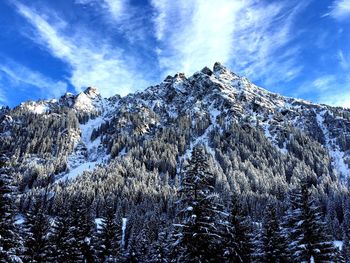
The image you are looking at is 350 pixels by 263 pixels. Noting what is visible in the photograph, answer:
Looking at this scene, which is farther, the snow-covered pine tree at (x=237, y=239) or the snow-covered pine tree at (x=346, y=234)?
the snow-covered pine tree at (x=346, y=234)

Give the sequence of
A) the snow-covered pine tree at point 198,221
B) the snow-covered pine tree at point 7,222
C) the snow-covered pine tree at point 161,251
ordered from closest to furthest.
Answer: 1. the snow-covered pine tree at point 198,221
2. the snow-covered pine tree at point 7,222
3. the snow-covered pine tree at point 161,251

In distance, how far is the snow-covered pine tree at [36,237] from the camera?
33.0m

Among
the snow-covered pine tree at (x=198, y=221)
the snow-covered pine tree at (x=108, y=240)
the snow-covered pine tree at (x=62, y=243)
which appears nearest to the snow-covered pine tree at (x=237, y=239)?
the snow-covered pine tree at (x=198, y=221)

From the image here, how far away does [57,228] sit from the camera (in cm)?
3894

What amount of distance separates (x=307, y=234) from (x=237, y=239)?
657cm

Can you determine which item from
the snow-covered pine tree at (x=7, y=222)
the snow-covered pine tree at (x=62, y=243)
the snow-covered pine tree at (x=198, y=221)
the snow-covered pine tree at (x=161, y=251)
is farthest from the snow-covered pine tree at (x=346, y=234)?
the snow-covered pine tree at (x=7, y=222)

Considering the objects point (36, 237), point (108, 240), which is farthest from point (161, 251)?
point (36, 237)

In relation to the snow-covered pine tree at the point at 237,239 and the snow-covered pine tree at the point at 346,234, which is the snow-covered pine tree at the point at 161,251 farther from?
the snow-covered pine tree at the point at 346,234

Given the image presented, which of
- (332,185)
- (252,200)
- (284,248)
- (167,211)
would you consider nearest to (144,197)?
(167,211)

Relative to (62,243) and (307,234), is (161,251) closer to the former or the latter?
(62,243)

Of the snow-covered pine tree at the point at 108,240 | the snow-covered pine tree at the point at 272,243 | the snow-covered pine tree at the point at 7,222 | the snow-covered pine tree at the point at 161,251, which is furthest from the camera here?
the snow-covered pine tree at the point at 161,251

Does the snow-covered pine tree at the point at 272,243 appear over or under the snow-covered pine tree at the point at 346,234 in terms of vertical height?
under

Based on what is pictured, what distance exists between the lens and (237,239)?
99.7ft

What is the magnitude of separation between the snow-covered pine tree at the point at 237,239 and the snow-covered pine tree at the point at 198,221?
711 centimetres
